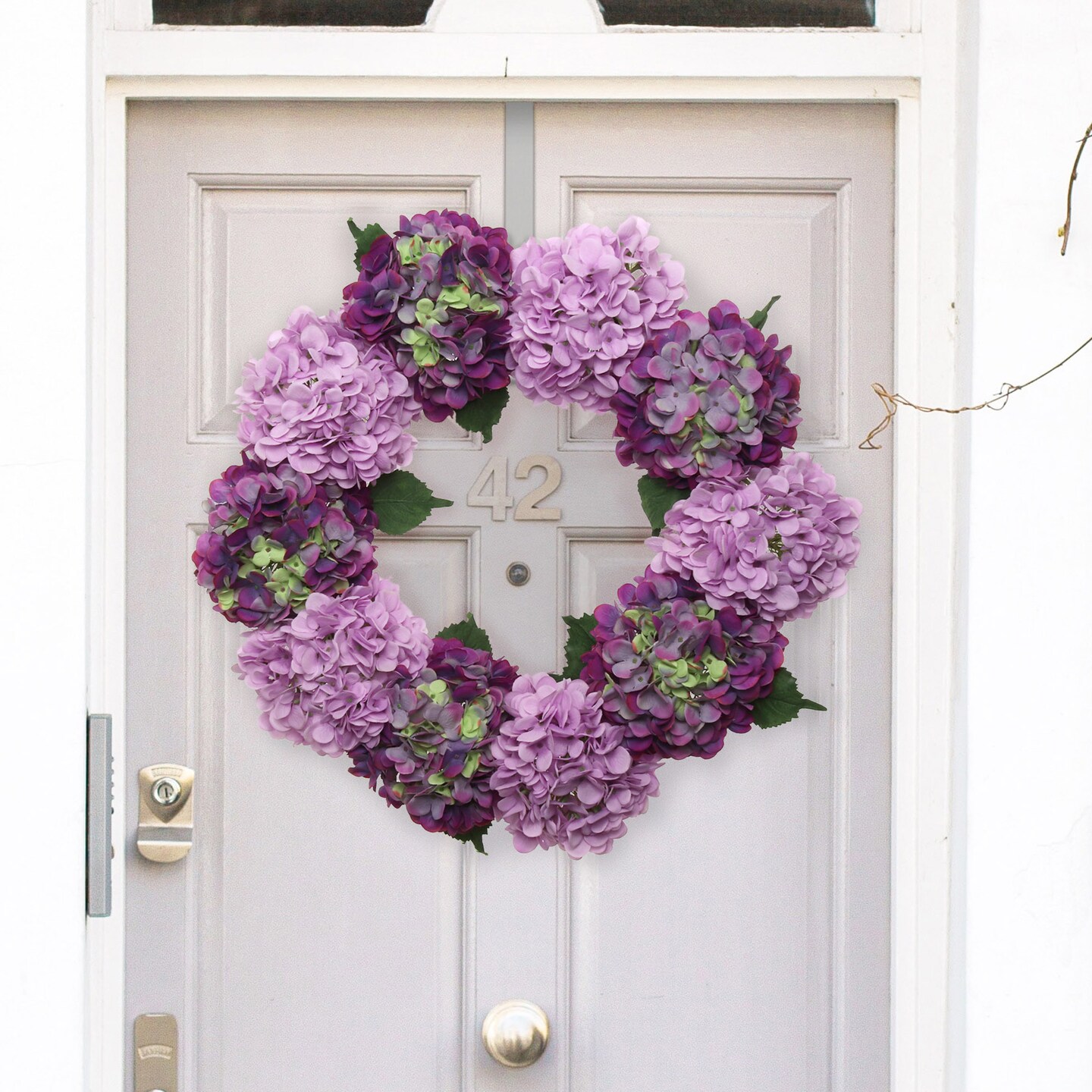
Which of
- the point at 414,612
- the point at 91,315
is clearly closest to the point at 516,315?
the point at 414,612

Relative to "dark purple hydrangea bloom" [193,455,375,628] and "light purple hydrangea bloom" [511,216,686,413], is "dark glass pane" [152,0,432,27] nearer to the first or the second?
"light purple hydrangea bloom" [511,216,686,413]

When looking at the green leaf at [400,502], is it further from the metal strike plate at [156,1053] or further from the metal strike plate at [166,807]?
the metal strike plate at [156,1053]

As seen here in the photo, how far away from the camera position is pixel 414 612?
1388mm

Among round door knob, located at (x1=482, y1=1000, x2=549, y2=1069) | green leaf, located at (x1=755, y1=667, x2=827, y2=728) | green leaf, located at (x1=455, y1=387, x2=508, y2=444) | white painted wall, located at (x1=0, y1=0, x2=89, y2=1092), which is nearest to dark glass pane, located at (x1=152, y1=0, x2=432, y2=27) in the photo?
white painted wall, located at (x1=0, y1=0, x2=89, y2=1092)

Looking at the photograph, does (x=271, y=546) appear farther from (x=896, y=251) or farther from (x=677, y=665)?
(x=896, y=251)

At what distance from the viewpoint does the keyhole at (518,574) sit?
1.38 metres

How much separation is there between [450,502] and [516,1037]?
0.74m

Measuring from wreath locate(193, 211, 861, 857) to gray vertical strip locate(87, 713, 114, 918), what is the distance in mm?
203

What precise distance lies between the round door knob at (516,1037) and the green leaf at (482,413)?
801 millimetres

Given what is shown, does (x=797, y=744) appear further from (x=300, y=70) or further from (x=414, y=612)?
(x=300, y=70)

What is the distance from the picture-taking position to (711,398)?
1195mm

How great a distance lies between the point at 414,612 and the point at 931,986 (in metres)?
0.86

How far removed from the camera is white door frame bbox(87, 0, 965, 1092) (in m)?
1.32

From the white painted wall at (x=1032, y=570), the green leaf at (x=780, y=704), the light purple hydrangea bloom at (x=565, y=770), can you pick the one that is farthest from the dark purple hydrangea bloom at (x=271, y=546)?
the white painted wall at (x=1032, y=570)
